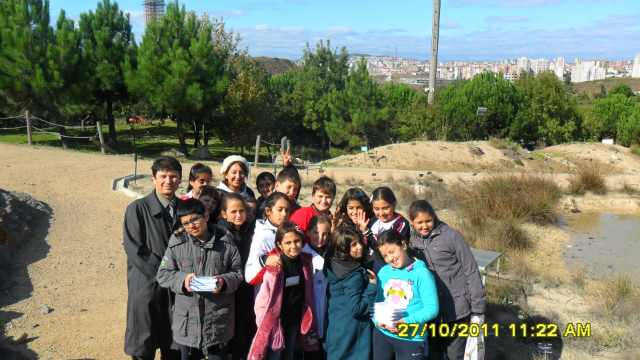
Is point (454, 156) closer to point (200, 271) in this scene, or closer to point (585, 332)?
point (585, 332)

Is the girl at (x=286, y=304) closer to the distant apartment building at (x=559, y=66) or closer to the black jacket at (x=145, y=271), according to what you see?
the black jacket at (x=145, y=271)

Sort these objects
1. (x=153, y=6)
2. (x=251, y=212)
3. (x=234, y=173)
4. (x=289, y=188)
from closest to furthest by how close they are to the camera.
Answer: (x=251, y=212), (x=289, y=188), (x=234, y=173), (x=153, y=6)

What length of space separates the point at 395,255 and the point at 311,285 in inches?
24.1

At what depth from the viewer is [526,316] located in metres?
5.06

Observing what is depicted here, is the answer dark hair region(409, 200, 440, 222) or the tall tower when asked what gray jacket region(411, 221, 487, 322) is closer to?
dark hair region(409, 200, 440, 222)

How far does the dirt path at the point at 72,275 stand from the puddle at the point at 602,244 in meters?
6.55

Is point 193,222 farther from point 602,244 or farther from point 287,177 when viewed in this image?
point 602,244

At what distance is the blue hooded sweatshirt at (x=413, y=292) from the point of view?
3070 millimetres

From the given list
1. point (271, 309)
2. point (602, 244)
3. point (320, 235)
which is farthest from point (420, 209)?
point (602, 244)

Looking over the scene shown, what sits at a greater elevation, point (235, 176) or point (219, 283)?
point (235, 176)

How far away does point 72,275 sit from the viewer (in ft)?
19.1

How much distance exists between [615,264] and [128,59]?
19664mm

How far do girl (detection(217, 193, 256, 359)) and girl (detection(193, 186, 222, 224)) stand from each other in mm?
84

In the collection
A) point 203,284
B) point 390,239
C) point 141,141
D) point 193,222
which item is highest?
point 193,222
